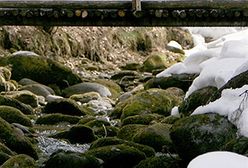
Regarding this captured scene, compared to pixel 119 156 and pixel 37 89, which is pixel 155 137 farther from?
pixel 37 89

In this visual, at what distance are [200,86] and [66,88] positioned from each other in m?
6.06

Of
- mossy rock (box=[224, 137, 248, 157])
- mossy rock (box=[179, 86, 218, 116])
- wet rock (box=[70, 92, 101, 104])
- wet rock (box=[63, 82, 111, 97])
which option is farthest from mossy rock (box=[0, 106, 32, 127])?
mossy rock (box=[224, 137, 248, 157])

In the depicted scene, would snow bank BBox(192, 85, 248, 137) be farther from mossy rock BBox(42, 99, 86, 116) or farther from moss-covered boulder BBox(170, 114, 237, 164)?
mossy rock BBox(42, 99, 86, 116)

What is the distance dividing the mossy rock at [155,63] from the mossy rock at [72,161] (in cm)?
1214

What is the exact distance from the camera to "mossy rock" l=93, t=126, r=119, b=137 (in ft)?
28.6

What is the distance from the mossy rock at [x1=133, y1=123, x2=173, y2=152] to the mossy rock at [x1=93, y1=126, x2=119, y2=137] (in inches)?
37.3

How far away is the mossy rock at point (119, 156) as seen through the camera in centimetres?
672

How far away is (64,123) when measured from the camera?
9844mm

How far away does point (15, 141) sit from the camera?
24.0ft

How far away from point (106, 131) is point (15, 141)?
1.87 metres

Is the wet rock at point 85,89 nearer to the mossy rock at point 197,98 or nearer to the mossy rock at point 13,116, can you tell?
the mossy rock at point 13,116

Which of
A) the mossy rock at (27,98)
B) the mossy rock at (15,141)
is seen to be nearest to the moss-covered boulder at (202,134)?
the mossy rock at (15,141)

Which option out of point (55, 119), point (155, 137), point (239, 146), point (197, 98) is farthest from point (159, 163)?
point (55, 119)

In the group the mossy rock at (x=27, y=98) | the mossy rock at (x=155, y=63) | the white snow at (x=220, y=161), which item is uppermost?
the white snow at (x=220, y=161)
